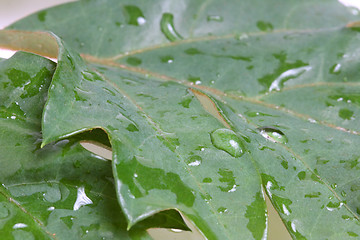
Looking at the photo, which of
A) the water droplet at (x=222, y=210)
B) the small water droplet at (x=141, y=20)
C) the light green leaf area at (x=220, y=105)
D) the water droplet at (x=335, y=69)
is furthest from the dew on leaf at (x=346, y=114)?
the small water droplet at (x=141, y=20)

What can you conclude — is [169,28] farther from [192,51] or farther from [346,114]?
[346,114]

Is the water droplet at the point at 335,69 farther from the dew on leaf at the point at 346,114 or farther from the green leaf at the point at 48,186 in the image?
the green leaf at the point at 48,186

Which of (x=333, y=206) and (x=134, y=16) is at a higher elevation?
(x=134, y=16)

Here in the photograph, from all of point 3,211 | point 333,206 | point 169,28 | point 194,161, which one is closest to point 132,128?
point 194,161

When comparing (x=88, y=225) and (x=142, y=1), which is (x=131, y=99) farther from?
(x=142, y=1)

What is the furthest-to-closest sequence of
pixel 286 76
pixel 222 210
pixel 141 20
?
pixel 141 20, pixel 286 76, pixel 222 210

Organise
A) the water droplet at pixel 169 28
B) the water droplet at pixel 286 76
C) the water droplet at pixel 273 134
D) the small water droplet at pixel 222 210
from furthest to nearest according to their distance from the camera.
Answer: the water droplet at pixel 169 28, the water droplet at pixel 286 76, the water droplet at pixel 273 134, the small water droplet at pixel 222 210

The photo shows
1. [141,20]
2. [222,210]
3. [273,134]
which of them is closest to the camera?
[222,210]
